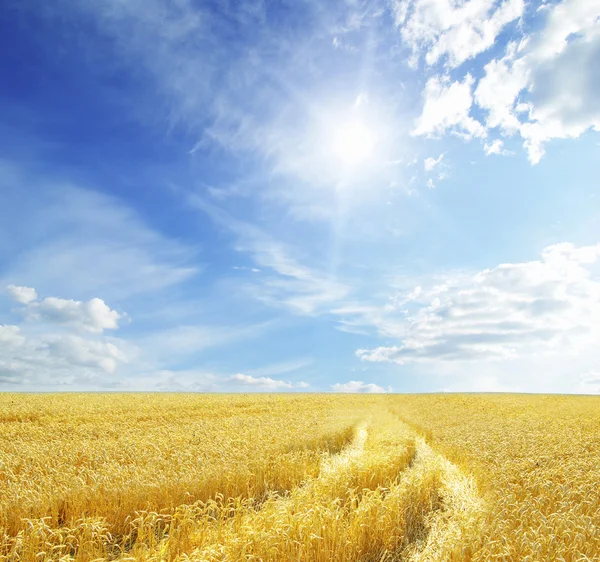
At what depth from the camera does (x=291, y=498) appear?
354 inches

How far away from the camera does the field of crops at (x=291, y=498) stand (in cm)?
649

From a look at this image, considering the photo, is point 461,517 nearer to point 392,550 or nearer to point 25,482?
point 392,550

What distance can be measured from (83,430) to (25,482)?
29.4 ft

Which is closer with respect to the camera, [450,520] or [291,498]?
[450,520]

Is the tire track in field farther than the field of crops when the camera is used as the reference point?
Yes

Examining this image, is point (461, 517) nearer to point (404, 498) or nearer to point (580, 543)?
point (404, 498)

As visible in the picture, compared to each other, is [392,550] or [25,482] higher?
[25,482]

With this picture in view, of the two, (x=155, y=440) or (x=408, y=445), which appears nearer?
(x=155, y=440)

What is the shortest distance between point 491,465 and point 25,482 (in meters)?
12.3

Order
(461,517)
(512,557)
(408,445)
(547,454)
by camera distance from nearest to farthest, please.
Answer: (512,557)
(461,517)
(547,454)
(408,445)

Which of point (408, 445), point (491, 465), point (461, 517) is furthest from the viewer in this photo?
point (408, 445)

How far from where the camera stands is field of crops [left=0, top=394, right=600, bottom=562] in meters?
6.49

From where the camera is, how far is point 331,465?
13055mm

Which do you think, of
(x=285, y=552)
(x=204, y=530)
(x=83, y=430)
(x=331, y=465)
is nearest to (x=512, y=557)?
(x=285, y=552)
